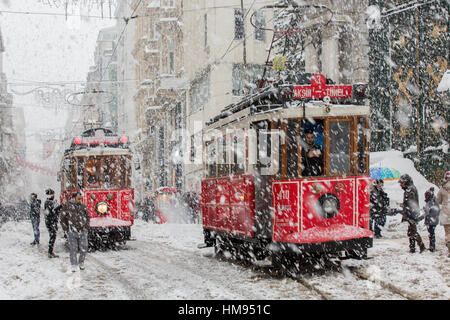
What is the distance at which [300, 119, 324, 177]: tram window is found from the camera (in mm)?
10727

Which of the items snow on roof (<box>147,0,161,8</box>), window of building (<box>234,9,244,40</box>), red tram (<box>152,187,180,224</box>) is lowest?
red tram (<box>152,187,180,224</box>)

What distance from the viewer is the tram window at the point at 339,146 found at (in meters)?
10.9

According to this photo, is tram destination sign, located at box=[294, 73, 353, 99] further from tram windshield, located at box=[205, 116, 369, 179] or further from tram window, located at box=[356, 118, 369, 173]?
tram window, located at box=[356, 118, 369, 173]

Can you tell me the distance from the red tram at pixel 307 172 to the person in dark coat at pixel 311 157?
0.06 ft

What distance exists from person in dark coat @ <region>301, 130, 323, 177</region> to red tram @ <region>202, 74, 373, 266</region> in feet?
0.06

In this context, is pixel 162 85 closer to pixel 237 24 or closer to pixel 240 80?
pixel 240 80

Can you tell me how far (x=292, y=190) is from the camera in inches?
413

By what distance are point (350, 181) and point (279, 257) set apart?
1.85m

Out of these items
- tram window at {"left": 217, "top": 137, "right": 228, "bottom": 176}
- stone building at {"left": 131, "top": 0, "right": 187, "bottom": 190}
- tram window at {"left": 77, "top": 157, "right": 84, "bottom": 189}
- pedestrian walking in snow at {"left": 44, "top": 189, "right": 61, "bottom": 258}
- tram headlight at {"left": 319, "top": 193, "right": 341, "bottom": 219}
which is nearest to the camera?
tram headlight at {"left": 319, "top": 193, "right": 341, "bottom": 219}

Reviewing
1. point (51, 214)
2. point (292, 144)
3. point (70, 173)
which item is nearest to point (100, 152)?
point (70, 173)

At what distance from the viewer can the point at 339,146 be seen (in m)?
10.9

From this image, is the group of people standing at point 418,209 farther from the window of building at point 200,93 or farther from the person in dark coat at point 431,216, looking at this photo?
the window of building at point 200,93

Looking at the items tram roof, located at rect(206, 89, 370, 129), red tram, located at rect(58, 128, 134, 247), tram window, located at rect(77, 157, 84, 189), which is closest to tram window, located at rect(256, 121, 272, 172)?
tram roof, located at rect(206, 89, 370, 129)
